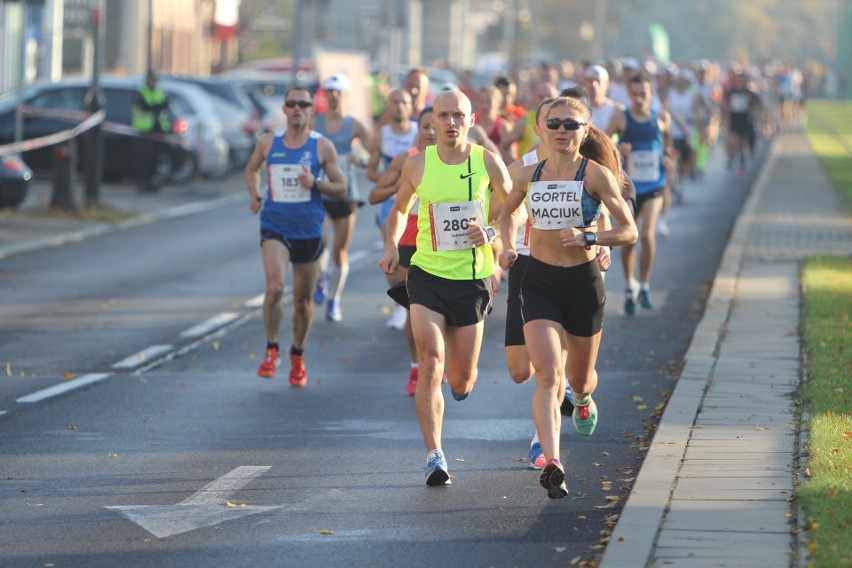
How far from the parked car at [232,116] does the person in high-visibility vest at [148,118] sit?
126 inches

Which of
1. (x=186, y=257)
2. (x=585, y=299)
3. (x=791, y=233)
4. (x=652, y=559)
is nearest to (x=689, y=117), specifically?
(x=791, y=233)

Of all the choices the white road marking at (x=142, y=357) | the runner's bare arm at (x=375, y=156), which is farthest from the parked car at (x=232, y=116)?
the white road marking at (x=142, y=357)

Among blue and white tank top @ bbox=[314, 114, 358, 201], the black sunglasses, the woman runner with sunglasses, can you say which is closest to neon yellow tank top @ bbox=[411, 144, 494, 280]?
the woman runner with sunglasses

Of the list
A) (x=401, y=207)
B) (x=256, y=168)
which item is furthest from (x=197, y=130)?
(x=401, y=207)

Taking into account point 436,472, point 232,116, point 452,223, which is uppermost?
point 452,223

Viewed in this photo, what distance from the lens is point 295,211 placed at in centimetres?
1180

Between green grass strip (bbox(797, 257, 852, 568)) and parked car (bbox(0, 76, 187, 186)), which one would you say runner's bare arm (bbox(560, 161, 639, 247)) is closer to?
green grass strip (bbox(797, 257, 852, 568))

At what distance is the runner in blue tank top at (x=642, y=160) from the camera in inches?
586

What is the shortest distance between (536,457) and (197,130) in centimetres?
2078

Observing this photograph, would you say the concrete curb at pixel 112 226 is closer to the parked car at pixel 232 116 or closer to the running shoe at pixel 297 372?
the parked car at pixel 232 116

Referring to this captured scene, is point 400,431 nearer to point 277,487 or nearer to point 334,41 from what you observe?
point 277,487

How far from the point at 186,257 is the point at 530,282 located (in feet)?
39.7

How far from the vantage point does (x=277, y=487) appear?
27.4ft

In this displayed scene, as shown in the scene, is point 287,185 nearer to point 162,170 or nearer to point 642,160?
point 642,160
